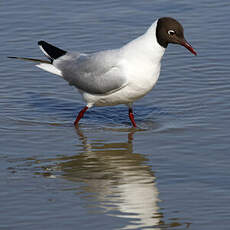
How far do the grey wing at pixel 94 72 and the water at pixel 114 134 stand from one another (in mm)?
563

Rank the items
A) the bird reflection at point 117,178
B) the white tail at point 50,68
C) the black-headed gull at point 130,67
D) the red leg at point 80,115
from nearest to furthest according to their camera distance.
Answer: the bird reflection at point 117,178, the black-headed gull at point 130,67, the red leg at point 80,115, the white tail at point 50,68

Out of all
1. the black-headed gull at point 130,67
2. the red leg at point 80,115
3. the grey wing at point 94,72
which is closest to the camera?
the black-headed gull at point 130,67

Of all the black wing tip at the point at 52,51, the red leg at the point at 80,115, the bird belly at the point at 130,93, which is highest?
the black wing tip at the point at 52,51

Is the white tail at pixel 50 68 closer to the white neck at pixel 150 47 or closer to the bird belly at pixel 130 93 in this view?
the bird belly at pixel 130 93

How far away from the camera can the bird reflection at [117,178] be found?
5.97 m

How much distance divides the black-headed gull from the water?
1.68 ft

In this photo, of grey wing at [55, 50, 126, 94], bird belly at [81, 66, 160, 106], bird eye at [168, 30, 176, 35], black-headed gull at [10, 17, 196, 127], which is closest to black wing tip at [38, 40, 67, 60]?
grey wing at [55, 50, 126, 94]

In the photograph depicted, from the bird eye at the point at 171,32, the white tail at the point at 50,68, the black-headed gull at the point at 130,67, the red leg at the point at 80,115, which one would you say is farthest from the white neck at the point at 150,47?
the white tail at the point at 50,68

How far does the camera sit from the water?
6.02m

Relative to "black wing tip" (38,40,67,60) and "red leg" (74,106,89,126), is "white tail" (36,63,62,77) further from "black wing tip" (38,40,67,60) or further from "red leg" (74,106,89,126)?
"red leg" (74,106,89,126)

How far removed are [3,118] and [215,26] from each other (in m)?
4.92

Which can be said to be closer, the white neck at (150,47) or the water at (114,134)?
the water at (114,134)

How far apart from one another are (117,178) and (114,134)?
1.65m

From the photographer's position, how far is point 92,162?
749cm
